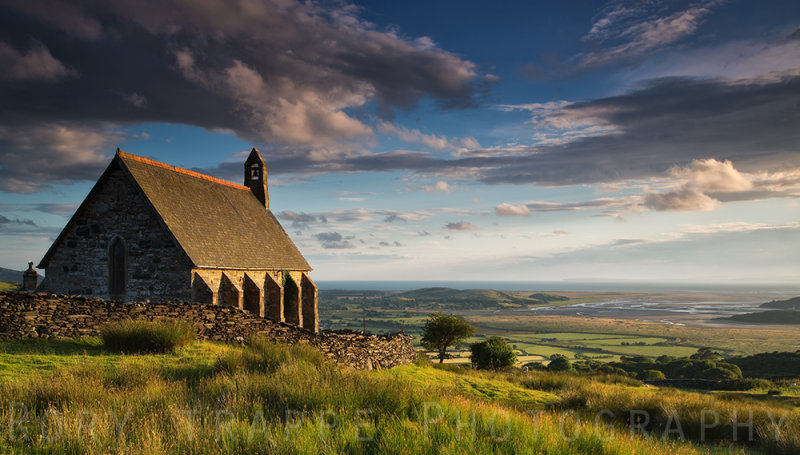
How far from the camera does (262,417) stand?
Result: 6.84m

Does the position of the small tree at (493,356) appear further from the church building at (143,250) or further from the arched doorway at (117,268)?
the arched doorway at (117,268)

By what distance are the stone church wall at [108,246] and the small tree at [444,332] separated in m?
19.5

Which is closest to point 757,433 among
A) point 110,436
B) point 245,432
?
point 245,432

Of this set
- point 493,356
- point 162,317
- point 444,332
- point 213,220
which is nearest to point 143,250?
point 213,220

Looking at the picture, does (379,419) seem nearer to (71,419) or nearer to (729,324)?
(71,419)

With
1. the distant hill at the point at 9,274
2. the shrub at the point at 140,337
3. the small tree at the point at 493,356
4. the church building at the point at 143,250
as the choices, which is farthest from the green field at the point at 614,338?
the distant hill at the point at 9,274

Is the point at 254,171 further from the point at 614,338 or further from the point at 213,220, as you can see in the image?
the point at 614,338

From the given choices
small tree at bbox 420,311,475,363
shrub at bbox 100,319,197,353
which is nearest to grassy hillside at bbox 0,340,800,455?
shrub at bbox 100,319,197,353

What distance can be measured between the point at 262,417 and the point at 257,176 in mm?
30473

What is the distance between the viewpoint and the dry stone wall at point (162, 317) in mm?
12367

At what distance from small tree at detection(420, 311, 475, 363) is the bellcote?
15.5 m

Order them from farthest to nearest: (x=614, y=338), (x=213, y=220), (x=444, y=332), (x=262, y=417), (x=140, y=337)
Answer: (x=614, y=338), (x=444, y=332), (x=213, y=220), (x=140, y=337), (x=262, y=417)

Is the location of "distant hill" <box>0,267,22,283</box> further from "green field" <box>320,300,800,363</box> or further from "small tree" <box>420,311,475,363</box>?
"small tree" <box>420,311,475,363</box>

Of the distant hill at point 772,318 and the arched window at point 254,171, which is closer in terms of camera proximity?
the arched window at point 254,171
